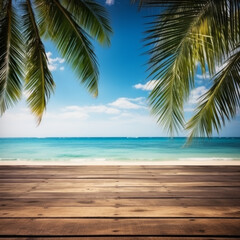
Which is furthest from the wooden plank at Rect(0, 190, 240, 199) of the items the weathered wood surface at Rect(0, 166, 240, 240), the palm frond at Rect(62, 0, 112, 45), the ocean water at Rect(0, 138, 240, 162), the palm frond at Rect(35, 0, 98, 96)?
the ocean water at Rect(0, 138, 240, 162)

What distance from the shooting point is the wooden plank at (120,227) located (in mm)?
1242

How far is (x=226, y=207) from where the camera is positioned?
1.66m

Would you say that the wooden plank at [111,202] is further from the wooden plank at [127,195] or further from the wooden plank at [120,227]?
the wooden plank at [120,227]

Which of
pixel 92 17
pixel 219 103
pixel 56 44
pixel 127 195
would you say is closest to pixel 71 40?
pixel 56 44

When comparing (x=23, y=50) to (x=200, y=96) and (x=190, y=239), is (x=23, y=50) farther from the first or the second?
(x=190, y=239)

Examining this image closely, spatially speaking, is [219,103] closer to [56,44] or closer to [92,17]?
[56,44]

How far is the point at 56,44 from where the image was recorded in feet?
14.0


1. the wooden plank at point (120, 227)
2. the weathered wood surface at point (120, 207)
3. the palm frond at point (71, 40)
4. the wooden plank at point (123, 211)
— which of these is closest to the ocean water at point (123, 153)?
the palm frond at point (71, 40)

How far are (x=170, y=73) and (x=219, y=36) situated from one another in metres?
0.48

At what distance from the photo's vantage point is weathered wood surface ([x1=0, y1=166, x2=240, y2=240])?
1.26 m

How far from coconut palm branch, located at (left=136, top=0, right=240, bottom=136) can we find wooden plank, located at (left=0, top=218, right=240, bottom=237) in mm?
913

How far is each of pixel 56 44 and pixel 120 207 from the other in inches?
144

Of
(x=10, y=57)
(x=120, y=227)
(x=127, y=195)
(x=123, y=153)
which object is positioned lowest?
(x=123, y=153)

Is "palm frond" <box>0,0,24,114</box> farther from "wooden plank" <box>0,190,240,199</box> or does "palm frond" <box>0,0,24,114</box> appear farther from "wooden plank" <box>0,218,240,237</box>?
"wooden plank" <box>0,218,240,237</box>
